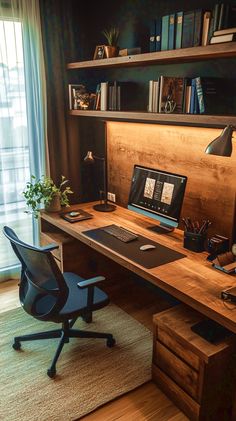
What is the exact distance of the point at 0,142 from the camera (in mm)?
3059

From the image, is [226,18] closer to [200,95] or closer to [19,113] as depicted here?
[200,95]

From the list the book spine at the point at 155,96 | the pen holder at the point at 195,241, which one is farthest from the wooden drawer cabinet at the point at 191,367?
the book spine at the point at 155,96

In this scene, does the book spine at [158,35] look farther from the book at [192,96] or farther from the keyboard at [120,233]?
the keyboard at [120,233]

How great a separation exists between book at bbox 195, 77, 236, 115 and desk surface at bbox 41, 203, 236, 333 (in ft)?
2.85

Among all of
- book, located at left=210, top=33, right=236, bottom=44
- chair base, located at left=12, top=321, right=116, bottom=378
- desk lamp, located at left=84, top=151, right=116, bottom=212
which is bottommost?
chair base, located at left=12, top=321, right=116, bottom=378

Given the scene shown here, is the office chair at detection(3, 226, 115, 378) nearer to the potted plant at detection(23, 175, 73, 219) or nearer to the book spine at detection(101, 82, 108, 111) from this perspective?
the potted plant at detection(23, 175, 73, 219)

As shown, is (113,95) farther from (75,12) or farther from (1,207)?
(1,207)

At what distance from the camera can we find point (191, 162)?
8.24 feet

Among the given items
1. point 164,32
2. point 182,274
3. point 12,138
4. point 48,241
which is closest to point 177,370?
point 182,274

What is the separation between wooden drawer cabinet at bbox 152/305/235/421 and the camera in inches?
70.4

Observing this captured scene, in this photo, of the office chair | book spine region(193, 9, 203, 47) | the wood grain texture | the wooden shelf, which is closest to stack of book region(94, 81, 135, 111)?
the wooden shelf

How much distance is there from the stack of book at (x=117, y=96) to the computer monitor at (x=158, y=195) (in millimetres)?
497

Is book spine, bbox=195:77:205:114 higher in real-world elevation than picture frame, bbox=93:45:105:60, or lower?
lower

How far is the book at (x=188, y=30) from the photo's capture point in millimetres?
2078
